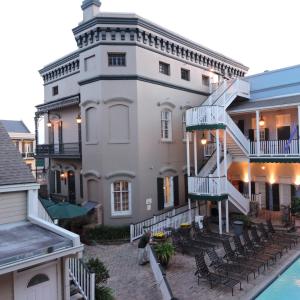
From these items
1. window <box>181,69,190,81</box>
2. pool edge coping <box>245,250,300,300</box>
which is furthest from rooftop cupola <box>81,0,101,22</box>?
pool edge coping <box>245,250,300,300</box>

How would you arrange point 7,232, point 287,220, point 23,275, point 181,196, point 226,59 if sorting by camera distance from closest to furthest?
point 23,275 < point 7,232 < point 287,220 < point 181,196 < point 226,59

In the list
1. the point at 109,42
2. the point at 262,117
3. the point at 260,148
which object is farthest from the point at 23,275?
the point at 262,117

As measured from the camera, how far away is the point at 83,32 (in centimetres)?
1841

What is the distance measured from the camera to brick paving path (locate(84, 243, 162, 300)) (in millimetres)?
10250

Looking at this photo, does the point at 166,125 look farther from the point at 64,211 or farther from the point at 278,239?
the point at 278,239

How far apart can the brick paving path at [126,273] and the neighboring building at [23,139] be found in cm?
3563

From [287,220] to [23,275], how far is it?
14422mm

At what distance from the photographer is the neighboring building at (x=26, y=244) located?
286 inches

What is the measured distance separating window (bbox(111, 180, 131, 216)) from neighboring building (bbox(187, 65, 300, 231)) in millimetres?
3717

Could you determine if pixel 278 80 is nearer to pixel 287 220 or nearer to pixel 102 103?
pixel 287 220

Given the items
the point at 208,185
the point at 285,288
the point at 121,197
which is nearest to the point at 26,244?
the point at 285,288

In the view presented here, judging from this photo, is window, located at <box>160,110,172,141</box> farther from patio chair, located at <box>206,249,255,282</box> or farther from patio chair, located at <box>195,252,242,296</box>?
patio chair, located at <box>195,252,242,296</box>

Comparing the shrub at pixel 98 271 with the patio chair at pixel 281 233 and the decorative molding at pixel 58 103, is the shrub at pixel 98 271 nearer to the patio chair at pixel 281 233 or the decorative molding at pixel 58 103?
the patio chair at pixel 281 233

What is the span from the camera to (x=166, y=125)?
20.1 meters
